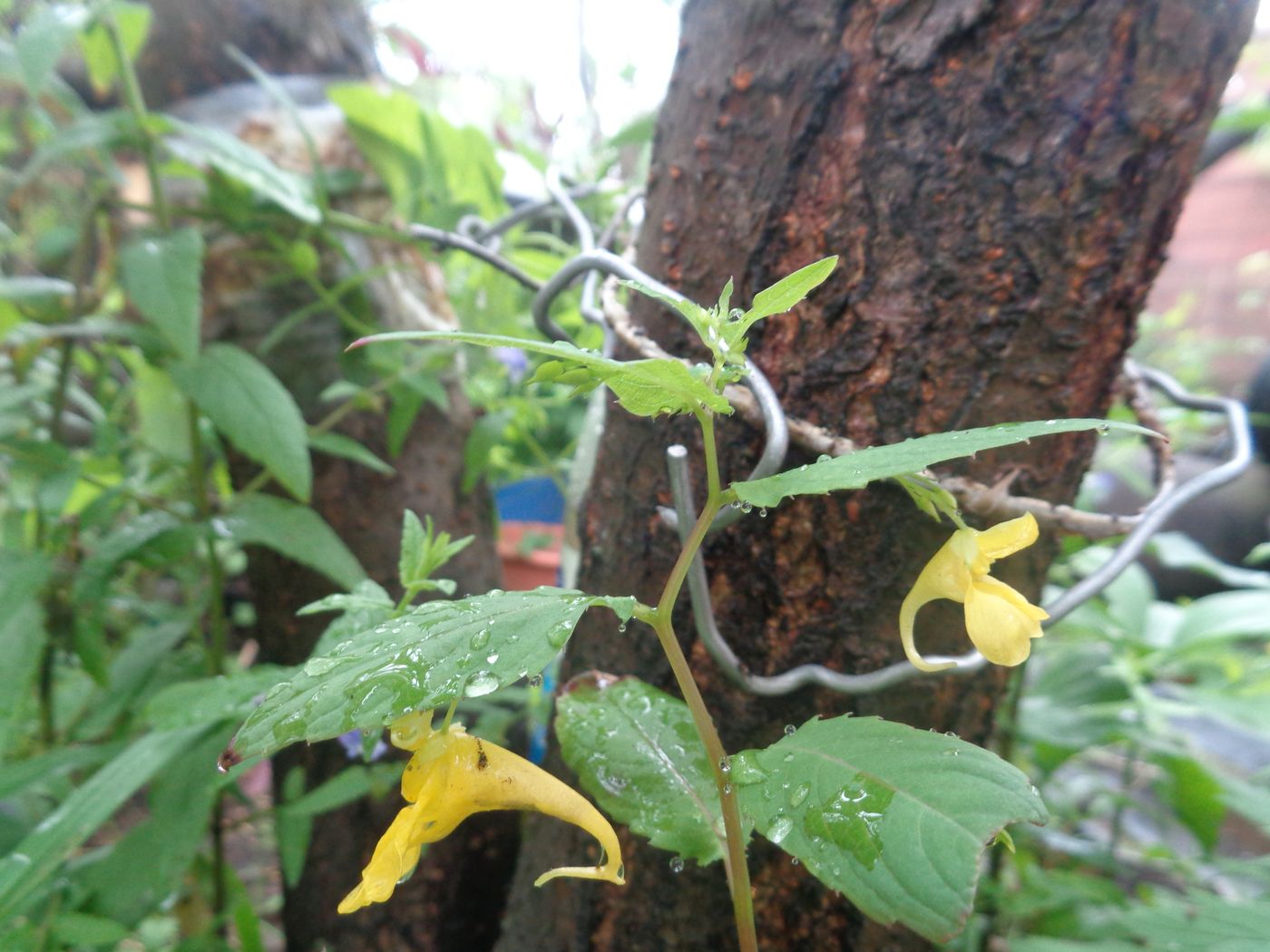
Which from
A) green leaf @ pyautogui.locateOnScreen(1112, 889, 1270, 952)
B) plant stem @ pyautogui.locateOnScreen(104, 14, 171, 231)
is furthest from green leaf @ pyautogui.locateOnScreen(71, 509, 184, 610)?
green leaf @ pyautogui.locateOnScreen(1112, 889, 1270, 952)

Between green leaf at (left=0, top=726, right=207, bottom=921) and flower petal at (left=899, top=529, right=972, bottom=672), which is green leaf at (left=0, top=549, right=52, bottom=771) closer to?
green leaf at (left=0, top=726, right=207, bottom=921)

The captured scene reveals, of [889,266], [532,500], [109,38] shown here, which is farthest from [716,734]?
[532,500]

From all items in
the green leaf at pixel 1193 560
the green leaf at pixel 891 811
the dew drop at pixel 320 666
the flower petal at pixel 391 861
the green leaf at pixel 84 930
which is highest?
the dew drop at pixel 320 666

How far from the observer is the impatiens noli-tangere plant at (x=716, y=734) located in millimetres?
203

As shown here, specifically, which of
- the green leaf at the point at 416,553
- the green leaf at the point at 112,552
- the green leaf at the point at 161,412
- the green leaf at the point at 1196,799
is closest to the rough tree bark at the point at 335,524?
the green leaf at the point at 161,412

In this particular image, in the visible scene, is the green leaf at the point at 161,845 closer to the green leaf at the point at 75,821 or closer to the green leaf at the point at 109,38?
the green leaf at the point at 75,821

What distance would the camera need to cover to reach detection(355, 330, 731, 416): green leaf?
198 mm

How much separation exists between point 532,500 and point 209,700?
687mm

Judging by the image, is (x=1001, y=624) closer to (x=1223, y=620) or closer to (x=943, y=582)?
(x=943, y=582)

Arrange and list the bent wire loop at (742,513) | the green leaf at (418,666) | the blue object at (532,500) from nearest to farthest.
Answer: the green leaf at (418,666)
the bent wire loop at (742,513)
the blue object at (532,500)

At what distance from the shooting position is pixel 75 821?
42cm

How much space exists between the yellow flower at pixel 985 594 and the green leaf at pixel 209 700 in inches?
12.1

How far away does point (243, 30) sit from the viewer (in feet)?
2.89

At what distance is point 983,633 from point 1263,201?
3102 millimetres
